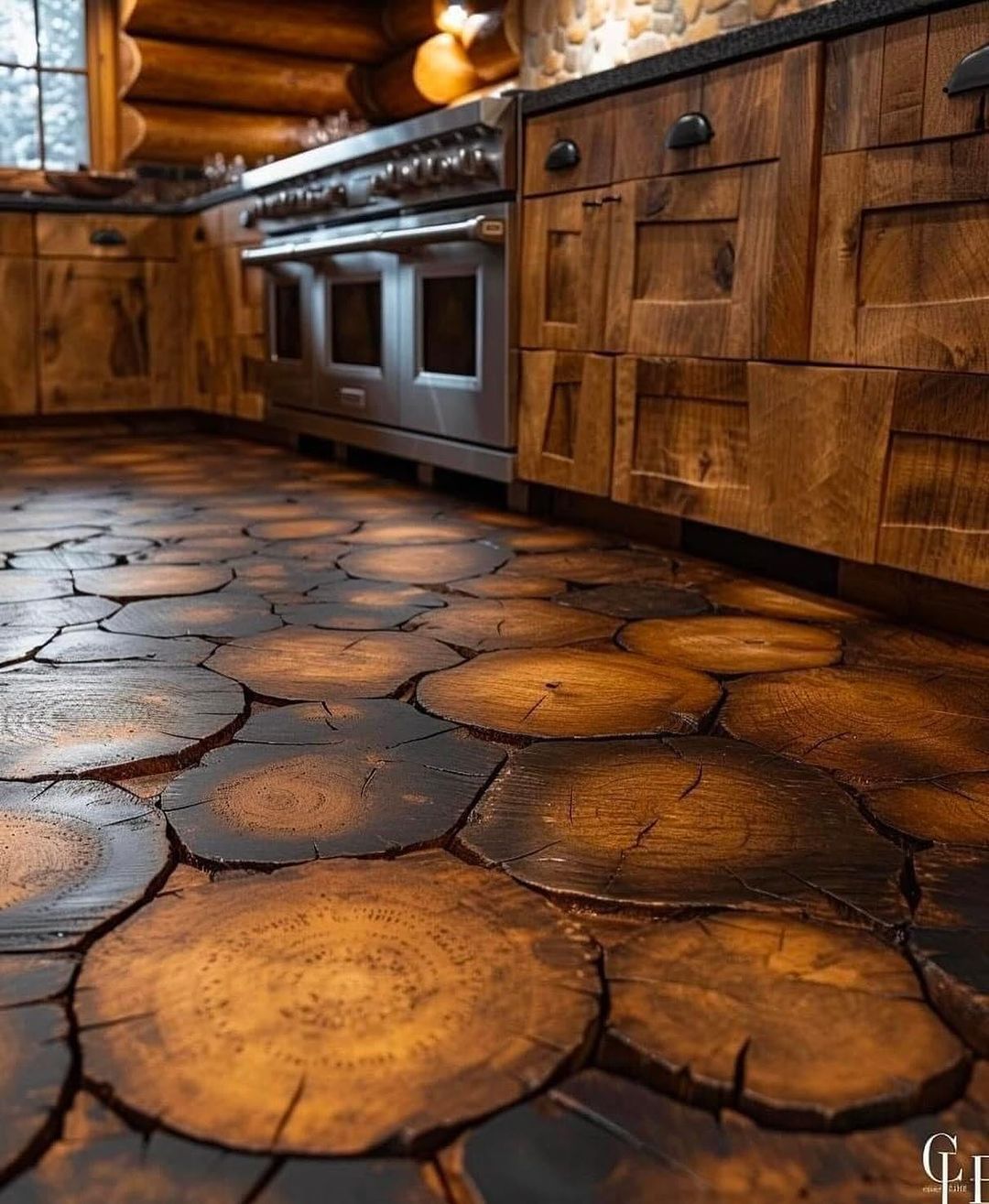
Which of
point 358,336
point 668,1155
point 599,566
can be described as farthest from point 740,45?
point 668,1155

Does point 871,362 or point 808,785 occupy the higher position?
point 871,362

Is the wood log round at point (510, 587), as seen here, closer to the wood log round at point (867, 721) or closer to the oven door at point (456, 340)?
the wood log round at point (867, 721)

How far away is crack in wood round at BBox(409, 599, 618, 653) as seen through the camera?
5.60 feet

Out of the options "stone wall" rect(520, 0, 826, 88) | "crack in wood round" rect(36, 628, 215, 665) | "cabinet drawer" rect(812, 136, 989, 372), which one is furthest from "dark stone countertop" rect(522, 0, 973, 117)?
"stone wall" rect(520, 0, 826, 88)

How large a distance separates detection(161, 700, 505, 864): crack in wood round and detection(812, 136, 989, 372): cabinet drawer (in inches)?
36.7

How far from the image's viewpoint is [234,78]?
17.7ft

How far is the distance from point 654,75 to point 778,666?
1220mm

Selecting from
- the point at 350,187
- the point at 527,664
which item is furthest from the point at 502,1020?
the point at 350,187

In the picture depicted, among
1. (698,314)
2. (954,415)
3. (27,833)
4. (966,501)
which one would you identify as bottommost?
(27,833)

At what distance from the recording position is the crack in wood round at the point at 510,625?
1.71m

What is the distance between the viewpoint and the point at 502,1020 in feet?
2.50

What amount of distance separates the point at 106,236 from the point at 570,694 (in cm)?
380

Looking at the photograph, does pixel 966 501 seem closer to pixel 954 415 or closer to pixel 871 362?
pixel 954 415

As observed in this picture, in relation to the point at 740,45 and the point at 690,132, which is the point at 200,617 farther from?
the point at 740,45
